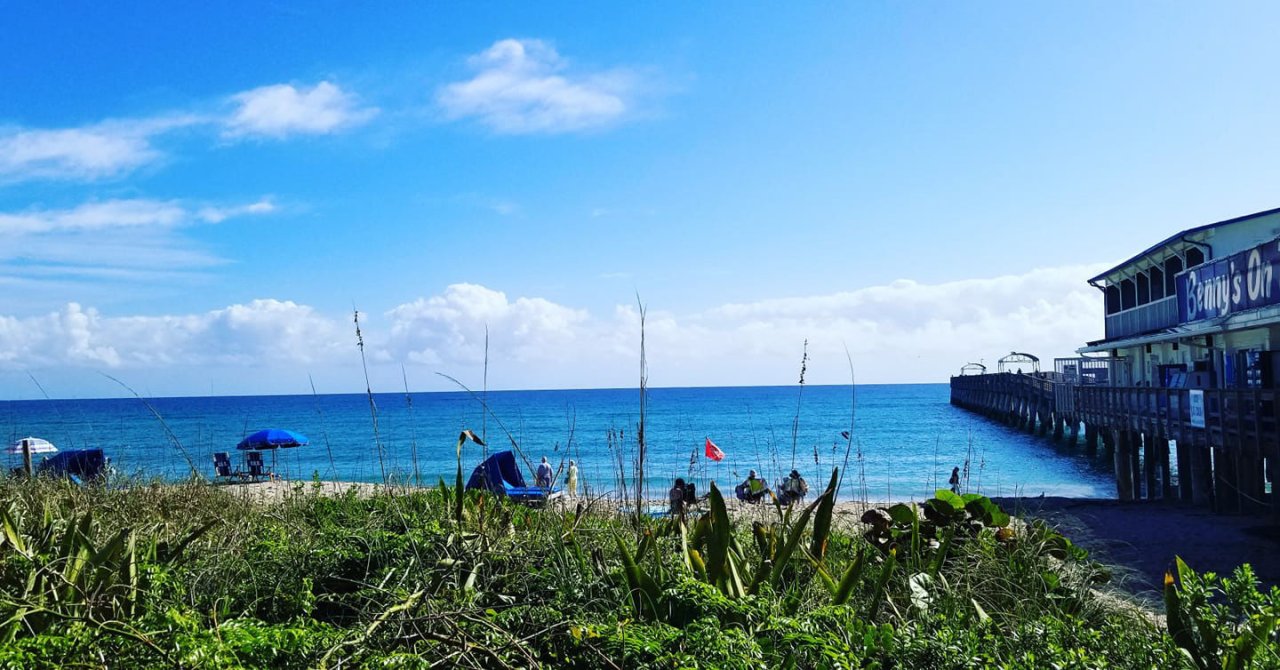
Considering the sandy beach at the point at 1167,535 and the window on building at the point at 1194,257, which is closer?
the sandy beach at the point at 1167,535

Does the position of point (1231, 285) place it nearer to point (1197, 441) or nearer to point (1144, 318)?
point (1197, 441)

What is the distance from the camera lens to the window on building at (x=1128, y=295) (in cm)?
2805

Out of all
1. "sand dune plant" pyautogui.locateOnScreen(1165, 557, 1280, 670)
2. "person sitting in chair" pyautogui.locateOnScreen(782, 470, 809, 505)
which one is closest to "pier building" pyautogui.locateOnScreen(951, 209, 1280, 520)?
"person sitting in chair" pyautogui.locateOnScreen(782, 470, 809, 505)

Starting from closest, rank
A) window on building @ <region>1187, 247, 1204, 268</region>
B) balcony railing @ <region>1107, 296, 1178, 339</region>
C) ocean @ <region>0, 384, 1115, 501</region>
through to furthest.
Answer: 1. ocean @ <region>0, 384, 1115, 501</region>
2. balcony railing @ <region>1107, 296, 1178, 339</region>
3. window on building @ <region>1187, 247, 1204, 268</region>

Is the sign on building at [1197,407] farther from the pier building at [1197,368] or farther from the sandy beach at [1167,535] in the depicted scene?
the sandy beach at [1167,535]

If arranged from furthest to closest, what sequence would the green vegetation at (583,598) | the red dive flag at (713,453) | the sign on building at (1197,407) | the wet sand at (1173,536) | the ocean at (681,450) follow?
the sign on building at (1197,407), the wet sand at (1173,536), the ocean at (681,450), the red dive flag at (713,453), the green vegetation at (583,598)

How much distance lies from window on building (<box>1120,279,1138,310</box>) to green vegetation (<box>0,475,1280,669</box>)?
27769 mm

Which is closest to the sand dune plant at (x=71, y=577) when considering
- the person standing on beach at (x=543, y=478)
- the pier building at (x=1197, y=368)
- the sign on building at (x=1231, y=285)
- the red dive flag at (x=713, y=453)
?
the person standing on beach at (x=543, y=478)

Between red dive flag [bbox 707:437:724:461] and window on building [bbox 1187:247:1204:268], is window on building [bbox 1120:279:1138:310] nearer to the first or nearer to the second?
window on building [bbox 1187:247:1204:268]

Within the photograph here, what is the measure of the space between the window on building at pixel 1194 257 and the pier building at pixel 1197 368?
37 millimetres

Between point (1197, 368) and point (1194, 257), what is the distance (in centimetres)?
418

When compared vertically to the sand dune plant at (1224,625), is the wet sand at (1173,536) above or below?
below

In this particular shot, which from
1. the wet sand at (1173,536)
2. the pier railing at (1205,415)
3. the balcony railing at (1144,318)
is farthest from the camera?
the balcony railing at (1144,318)

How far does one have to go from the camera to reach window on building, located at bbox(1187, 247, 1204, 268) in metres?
23.0
